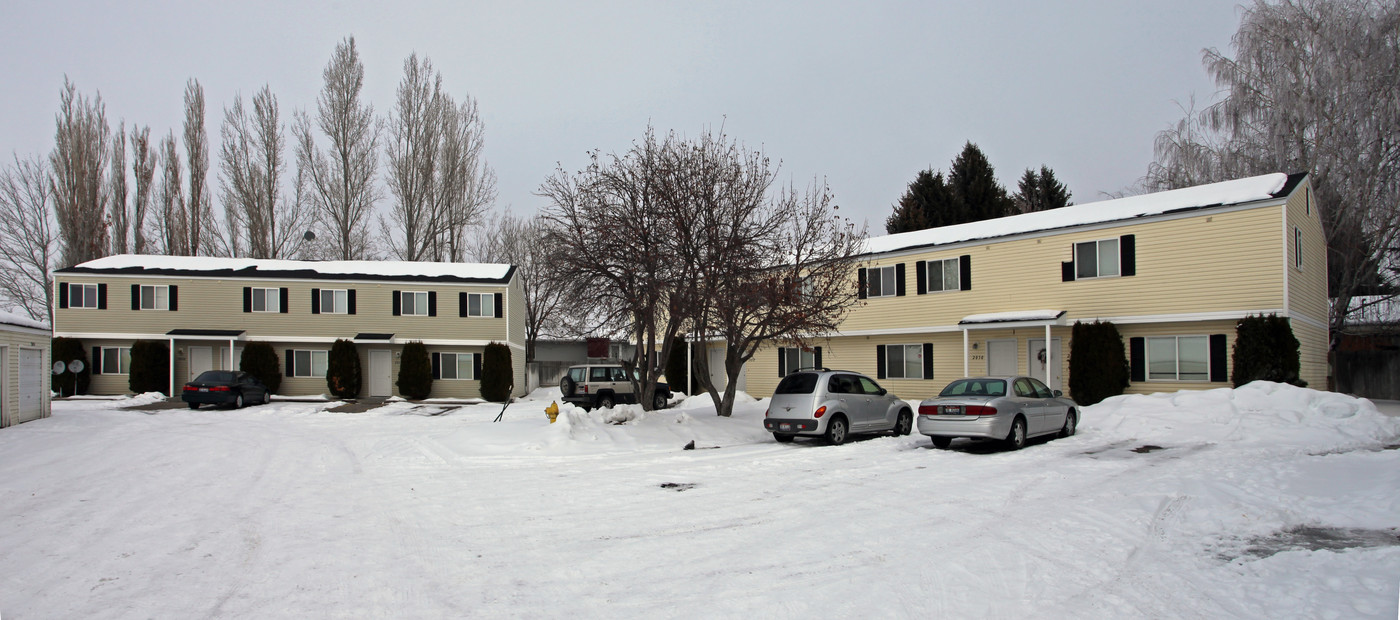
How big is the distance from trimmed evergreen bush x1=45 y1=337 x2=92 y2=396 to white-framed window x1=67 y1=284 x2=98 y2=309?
1551mm

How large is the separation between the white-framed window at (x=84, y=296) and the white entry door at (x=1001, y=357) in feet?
120

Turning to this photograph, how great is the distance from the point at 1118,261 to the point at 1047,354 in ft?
11.1

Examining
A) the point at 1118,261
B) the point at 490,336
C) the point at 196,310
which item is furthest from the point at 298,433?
the point at 1118,261

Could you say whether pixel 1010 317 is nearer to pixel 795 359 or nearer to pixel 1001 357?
pixel 1001 357

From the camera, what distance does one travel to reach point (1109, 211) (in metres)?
23.9

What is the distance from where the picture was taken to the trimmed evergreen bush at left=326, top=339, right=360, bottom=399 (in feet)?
111

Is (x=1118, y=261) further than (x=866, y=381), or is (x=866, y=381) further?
(x=1118, y=261)

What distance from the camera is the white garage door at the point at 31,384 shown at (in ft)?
69.4

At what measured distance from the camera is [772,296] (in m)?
18.0

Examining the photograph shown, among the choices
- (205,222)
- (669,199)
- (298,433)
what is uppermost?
(205,222)

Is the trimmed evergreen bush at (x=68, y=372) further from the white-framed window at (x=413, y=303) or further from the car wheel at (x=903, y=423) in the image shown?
the car wheel at (x=903, y=423)

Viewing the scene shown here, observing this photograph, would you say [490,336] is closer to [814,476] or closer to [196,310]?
[196,310]

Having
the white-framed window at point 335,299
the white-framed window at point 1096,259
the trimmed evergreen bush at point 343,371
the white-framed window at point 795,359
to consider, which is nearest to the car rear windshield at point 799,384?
the white-framed window at point 1096,259

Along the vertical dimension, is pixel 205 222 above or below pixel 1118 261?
above
